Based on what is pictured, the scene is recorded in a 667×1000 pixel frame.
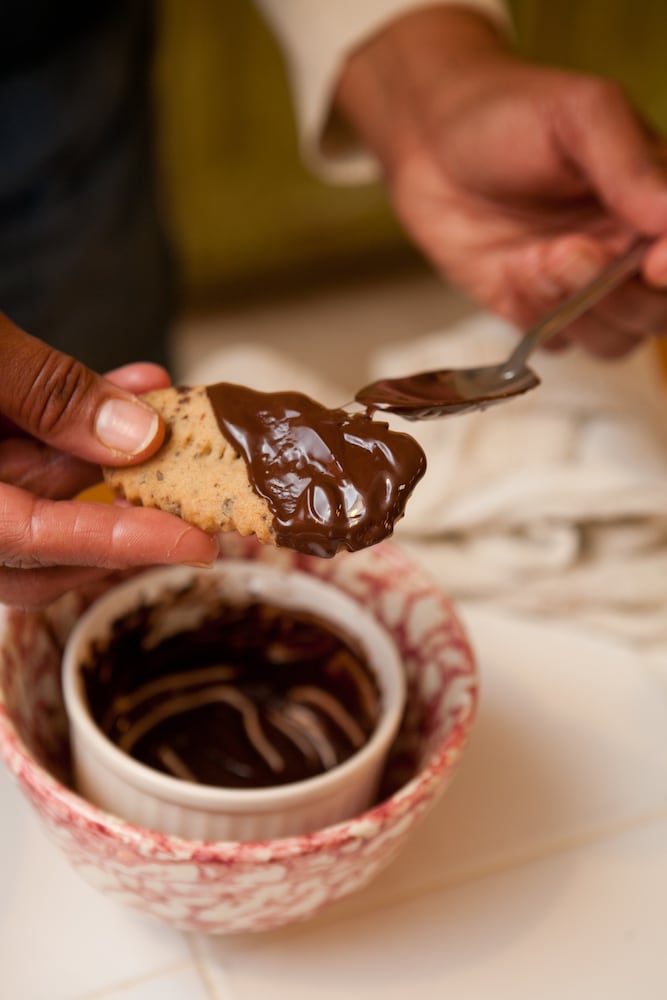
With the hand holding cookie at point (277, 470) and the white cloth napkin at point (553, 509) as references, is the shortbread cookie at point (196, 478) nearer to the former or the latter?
the hand holding cookie at point (277, 470)

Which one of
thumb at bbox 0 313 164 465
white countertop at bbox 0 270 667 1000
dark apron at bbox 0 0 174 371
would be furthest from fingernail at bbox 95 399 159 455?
dark apron at bbox 0 0 174 371

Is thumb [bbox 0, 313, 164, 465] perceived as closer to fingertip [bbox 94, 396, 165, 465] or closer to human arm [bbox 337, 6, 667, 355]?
fingertip [bbox 94, 396, 165, 465]

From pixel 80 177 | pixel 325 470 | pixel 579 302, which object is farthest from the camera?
pixel 80 177

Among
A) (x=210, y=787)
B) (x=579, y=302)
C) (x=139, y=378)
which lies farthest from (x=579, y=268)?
(x=210, y=787)

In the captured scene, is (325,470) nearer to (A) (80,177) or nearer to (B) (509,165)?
(B) (509,165)

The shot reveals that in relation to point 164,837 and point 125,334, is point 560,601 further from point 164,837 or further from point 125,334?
point 125,334

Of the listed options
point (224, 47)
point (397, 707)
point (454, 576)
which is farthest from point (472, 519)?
point (224, 47)
